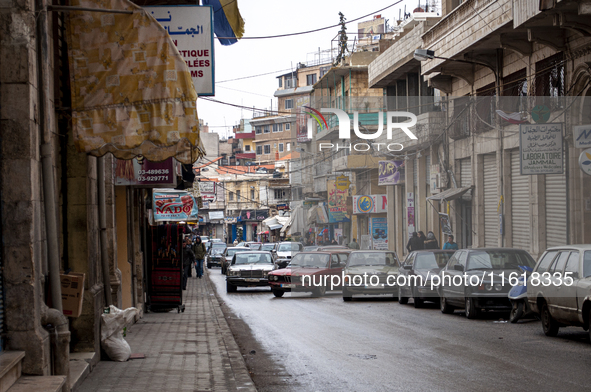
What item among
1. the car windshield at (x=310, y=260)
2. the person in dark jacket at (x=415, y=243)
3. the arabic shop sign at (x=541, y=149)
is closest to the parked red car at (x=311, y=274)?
the car windshield at (x=310, y=260)

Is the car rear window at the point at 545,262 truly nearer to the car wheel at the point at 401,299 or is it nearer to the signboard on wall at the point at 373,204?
the car wheel at the point at 401,299

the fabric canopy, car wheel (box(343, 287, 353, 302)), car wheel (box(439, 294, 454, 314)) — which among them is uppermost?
the fabric canopy

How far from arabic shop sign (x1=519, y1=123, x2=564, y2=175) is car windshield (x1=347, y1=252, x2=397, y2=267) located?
17.4 feet

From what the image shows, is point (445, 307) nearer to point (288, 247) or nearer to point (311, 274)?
point (311, 274)

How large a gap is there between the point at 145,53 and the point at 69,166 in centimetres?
249

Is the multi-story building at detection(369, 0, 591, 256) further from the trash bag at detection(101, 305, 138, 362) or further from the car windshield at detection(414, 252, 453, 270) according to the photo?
the trash bag at detection(101, 305, 138, 362)

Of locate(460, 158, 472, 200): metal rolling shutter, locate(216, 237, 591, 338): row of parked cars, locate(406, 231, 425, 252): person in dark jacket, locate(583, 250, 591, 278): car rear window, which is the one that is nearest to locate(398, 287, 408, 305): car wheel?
locate(216, 237, 591, 338): row of parked cars

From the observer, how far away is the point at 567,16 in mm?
18719

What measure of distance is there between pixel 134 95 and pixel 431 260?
46.3 feet

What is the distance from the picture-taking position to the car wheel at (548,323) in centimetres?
1295

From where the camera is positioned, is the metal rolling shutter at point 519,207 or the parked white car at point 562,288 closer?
the parked white car at point 562,288

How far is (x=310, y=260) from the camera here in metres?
26.3

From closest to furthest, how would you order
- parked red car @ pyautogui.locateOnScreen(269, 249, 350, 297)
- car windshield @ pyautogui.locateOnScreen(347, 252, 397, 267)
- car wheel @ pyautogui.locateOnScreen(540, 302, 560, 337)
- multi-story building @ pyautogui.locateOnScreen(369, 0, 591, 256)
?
car wheel @ pyautogui.locateOnScreen(540, 302, 560, 337) < multi-story building @ pyautogui.locateOnScreen(369, 0, 591, 256) < car windshield @ pyautogui.locateOnScreen(347, 252, 397, 267) < parked red car @ pyautogui.locateOnScreen(269, 249, 350, 297)

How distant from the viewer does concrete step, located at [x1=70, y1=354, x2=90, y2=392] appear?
26.6 feet
